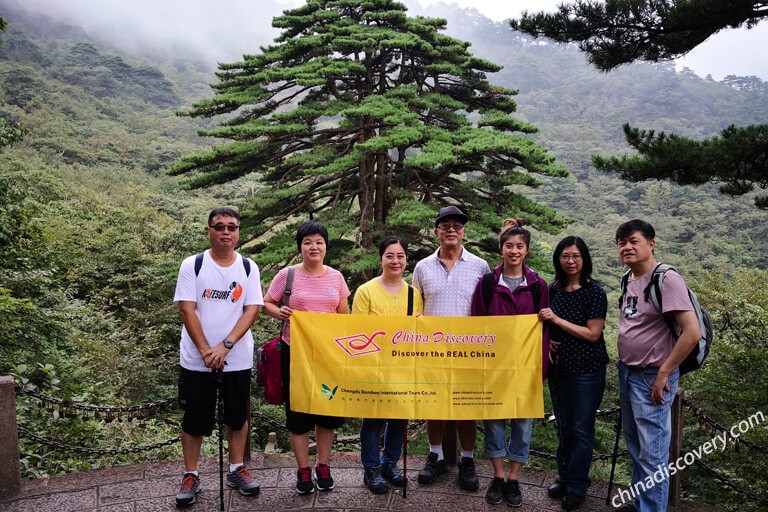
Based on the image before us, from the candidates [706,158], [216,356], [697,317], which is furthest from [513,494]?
[706,158]

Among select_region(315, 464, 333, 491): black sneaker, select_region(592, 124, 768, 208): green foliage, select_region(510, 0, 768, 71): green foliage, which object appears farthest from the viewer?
select_region(510, 0, 768, 71): green foliage

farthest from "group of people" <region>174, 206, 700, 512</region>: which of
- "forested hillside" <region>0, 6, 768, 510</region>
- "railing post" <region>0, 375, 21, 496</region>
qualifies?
"forested hillside" <region>0, 6, 768, 510</region>

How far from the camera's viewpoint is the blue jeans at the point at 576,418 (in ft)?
10.6

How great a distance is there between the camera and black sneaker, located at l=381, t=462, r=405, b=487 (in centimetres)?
361

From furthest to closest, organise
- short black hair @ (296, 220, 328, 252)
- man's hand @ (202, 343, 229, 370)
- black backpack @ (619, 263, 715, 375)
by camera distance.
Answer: short black hair @ (296, 220, 328, 252)
man's hand @ (202, 343, 229, 370)
black backpack @ (619, 263, 715, 375)

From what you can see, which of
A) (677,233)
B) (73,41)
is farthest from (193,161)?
(73,41)

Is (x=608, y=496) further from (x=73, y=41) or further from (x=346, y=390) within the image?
(x=73, y=41)

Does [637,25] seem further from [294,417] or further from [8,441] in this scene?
[8,441]

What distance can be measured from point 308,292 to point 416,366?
33.1 inches

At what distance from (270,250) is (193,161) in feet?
8.10

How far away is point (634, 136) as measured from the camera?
6125 millimetres

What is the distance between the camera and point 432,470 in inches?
145

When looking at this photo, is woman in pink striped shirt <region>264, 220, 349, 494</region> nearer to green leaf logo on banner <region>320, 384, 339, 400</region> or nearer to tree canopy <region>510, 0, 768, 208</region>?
green leaf logo on banner <region>320, 384, 339, 400</region>

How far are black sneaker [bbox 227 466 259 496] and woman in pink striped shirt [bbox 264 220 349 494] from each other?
0.29 metres
